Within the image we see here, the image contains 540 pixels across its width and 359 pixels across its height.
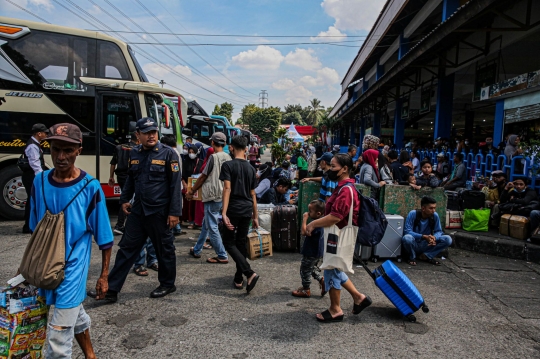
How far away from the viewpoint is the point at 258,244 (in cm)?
571

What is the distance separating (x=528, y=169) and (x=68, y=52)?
32.1 feet

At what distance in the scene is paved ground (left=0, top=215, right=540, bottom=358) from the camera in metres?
3.22

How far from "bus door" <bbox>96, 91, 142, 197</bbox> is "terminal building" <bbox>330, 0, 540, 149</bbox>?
22.8 ft

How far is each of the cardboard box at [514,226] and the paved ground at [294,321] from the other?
136 centimetres

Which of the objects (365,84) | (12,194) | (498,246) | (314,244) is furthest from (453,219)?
(365,84)

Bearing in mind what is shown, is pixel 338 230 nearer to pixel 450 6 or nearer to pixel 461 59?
pixel 450 6

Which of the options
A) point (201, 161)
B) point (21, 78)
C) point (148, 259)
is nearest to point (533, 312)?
point (148, 259)

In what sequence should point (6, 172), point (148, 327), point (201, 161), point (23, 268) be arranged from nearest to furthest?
point (23, 268) → point (148, 327) → point (6, 172) → point (201, 161)

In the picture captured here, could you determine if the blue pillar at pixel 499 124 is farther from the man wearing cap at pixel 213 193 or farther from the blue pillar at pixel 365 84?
the blue pillar at pixel 365 84

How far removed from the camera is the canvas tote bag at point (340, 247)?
3557 mm

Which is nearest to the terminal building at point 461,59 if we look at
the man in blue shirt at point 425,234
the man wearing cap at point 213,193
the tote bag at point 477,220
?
the tote bag at point 477,220

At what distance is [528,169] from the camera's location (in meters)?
7.19

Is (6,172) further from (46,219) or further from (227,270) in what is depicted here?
(46,219)

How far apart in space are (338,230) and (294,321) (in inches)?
40.3
